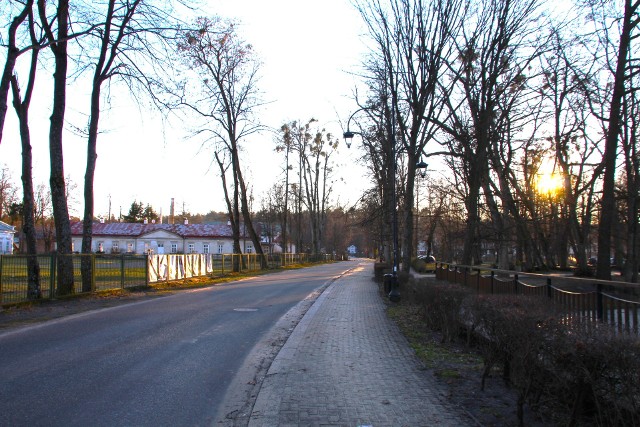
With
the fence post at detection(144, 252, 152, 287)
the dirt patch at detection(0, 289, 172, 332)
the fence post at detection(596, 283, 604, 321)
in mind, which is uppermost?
the fence post at detection(596, 283, 604, 321)

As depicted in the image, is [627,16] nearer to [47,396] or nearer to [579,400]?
[579,400]

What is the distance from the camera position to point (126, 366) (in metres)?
6.85

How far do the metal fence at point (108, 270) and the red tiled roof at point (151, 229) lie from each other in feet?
181

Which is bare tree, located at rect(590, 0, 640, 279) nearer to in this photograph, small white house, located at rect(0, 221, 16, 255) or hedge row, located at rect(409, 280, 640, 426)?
hedge row, located at rect(409, 280, 640, 426)

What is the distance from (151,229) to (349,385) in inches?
3322

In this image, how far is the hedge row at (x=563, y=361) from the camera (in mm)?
3512

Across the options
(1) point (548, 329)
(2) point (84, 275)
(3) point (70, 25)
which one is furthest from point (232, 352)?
(3) point (70, 25)

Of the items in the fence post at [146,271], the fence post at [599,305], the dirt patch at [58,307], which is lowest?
the dirt patch at [58,307]

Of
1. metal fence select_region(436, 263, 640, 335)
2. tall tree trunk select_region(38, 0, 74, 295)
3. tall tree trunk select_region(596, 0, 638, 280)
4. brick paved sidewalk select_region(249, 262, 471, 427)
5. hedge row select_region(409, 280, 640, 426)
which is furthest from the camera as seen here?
tall tree trunk select_region(596, 0, 638, 280)

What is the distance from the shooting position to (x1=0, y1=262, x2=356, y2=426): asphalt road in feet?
16.2

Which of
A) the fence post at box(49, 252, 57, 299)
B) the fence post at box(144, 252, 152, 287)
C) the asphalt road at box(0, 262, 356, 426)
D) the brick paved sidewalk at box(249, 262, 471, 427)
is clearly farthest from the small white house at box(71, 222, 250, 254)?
the brick paved sidewalk at box(249, 262, 471, 427)

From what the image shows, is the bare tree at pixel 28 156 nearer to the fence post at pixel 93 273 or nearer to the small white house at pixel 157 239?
the fence post at pixel 93 273

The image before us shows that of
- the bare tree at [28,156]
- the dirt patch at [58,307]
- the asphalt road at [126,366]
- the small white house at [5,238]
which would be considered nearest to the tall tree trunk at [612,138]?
the asphalt road at [126,366]

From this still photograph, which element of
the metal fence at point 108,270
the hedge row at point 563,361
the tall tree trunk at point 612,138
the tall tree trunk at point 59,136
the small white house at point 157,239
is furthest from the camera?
the small white house at point 157,239
